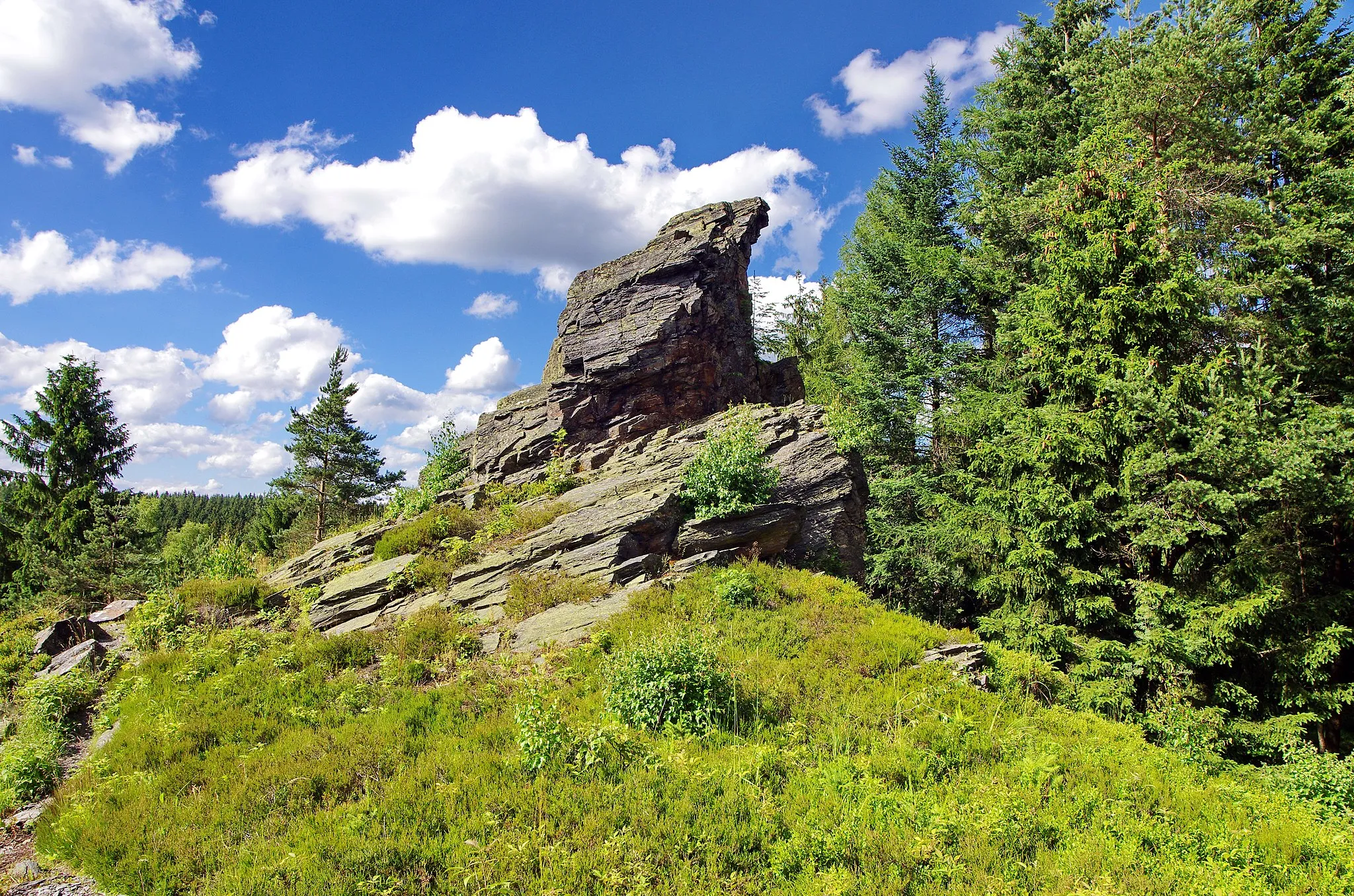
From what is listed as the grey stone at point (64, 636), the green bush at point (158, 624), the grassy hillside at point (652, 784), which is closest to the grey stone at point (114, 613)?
the grey stone at point (64, 636)

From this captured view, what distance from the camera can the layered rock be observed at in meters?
18.0

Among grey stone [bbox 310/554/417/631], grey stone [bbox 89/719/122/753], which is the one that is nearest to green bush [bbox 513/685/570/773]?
grey stone [bbox 89/719/122/753]

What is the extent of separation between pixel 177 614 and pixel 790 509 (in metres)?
12.4

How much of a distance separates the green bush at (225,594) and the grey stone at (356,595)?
5.07 feet

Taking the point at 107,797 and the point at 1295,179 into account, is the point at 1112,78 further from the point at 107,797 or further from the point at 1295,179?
the point at 107,797

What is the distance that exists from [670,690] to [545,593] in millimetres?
4240

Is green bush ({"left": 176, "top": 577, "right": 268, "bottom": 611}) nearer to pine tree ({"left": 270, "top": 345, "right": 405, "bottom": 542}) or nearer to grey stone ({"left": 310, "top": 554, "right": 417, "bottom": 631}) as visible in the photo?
grey stone ({"left": 310, "top": 554, "right": 417, "bottom": 631})

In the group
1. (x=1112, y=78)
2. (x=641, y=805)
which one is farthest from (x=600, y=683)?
(x=1112, y=78)

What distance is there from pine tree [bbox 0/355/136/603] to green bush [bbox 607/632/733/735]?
2851cm

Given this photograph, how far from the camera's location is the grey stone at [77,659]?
10602mm

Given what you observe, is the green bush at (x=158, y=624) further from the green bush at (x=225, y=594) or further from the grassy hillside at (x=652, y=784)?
the grassy hillside at (x=652, y=784)

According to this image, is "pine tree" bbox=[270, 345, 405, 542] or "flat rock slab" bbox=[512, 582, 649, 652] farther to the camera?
"pine tree" bbox=[270, 345, 405, 542]

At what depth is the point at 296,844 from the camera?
546cm

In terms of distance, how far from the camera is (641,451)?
17094 mm
